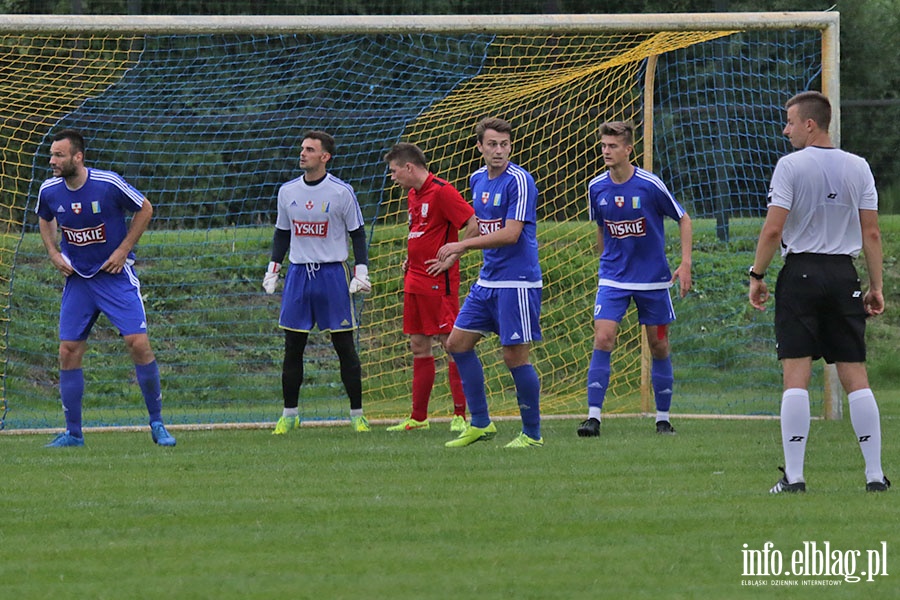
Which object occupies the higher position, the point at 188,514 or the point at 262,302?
the point at 262,302

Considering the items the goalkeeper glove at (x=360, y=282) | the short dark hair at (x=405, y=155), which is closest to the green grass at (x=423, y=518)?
the goalkeeper glove at (x=360, y=282)

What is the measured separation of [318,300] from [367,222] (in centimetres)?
655

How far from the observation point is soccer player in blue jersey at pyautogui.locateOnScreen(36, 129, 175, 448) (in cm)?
920

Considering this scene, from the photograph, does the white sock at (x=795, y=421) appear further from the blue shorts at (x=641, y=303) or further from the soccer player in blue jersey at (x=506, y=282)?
the blue shorts at (x=641, y=303)

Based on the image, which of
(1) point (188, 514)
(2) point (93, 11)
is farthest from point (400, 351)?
(2) point (93, 11)

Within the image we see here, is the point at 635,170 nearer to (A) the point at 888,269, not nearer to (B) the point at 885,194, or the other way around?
(A) the point at 888,269

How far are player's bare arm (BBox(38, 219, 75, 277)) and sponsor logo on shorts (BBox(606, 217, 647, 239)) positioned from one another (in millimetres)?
3638

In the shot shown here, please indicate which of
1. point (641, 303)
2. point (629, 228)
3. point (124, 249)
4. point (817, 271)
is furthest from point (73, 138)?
point (817, 271)

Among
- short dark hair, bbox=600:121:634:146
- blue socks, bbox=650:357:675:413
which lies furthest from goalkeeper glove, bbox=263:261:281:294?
blue socks, bbox=650:357:675:413

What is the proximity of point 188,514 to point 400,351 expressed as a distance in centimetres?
853

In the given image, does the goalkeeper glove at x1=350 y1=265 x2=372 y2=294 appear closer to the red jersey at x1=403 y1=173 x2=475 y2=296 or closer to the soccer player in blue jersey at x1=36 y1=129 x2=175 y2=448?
the red jersey at x1=403 y1=173 x2=475 y2=296

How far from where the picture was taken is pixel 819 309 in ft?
21.9

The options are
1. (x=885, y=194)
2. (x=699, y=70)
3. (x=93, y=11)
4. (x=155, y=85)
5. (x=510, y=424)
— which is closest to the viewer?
(x=510, y=424)

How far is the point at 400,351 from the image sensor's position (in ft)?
49.0
